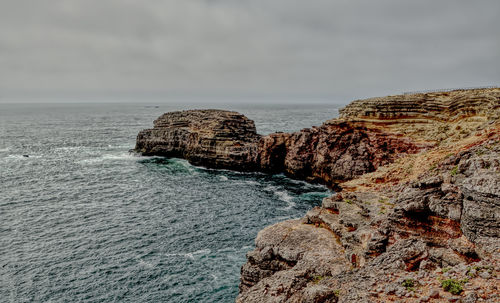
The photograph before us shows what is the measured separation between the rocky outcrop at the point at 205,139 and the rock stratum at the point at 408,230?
37.9 metres

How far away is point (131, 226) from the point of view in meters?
49.6

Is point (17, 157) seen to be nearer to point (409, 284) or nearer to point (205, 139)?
point (205, 139)

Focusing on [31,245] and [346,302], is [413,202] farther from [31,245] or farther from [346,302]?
[31,245]

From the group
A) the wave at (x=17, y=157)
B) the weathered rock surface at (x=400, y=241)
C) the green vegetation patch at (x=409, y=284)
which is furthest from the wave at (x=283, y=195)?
the wave at (x=17, y=157)

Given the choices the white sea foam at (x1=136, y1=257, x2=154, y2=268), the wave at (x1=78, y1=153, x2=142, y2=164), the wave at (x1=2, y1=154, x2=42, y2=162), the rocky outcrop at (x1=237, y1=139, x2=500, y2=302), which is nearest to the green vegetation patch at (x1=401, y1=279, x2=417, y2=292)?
the rocky outcrop at (x1=237, y1=139, x2=500, y2=302)

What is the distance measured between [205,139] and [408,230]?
231 ft

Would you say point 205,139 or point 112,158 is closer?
point 205,139

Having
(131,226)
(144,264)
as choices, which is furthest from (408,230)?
(131,226)

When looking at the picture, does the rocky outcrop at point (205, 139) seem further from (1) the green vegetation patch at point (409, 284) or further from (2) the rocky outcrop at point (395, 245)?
(1) the green vegetation patch at point (409, 284)

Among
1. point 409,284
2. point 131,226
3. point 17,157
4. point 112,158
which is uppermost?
point 409,284

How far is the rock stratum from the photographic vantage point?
49.0 ft

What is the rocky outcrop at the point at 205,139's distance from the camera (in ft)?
276

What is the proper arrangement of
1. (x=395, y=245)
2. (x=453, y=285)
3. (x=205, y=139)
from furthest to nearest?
(x=205, y=139)
(x=395, y=245)
(x=453, y=285)

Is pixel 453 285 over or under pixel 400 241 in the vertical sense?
over
